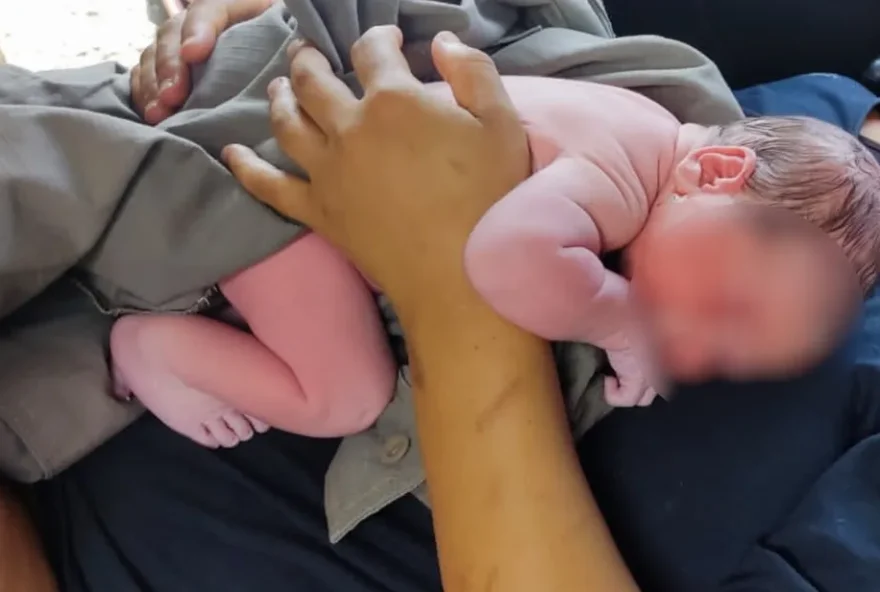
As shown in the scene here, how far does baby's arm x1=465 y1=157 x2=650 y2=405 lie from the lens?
71 centimetres

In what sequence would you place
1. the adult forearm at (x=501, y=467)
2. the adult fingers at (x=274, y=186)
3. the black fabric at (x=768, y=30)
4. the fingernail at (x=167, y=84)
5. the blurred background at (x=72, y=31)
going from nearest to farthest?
1. the adult forearm at (x=501, y=467)
2. the adult fingers at (x=274, y=186)
3. the fingernail at (x=167, y=84)
4. the black fabric at (x=768, y=30)
5. the blurred background at (x=72, y=31)

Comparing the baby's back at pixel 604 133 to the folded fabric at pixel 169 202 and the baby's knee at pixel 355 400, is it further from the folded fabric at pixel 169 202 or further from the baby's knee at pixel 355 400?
the baby's knee at pixel 355 400

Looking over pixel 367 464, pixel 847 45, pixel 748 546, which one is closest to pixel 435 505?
pixel 367 464

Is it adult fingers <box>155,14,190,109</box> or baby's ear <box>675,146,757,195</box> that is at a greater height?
adult fingers <box>155,14,190,109</box>

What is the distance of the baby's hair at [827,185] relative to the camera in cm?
71

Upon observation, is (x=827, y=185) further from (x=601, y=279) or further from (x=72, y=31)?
(x=72, y=31)

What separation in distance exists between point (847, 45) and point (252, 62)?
Answer: 74 cm

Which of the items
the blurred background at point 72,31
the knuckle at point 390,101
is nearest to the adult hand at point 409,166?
the knuckle at point 390,101

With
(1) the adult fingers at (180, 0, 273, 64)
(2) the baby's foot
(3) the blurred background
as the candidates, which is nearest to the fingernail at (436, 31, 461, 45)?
(1) the adult fingers at (180, 0, 273, 64)

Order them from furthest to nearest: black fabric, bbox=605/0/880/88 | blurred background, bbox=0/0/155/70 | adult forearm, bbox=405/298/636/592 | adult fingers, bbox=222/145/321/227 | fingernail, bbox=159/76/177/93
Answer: blurred background, bbox=0/0/155/70
black fabric, bbox=605/0/880/88
fingernail, bbox=159/76/177/93
adult fingers, bbox=222/145/321/227
adult forearm, bbox=405/298/636/592

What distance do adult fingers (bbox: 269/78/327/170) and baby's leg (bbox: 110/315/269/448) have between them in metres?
0.16

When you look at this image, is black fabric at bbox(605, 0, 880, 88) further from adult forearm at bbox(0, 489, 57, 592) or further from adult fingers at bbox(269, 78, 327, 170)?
adult forearm at bbox(0, 489, 57, 592)

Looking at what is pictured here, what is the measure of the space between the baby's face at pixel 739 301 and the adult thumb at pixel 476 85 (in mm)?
156

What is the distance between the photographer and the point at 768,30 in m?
1.23
